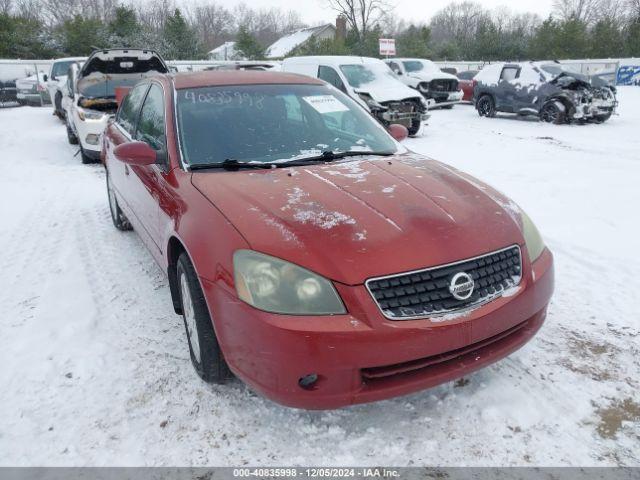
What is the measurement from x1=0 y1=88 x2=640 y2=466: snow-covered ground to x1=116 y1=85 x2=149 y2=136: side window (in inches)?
45.4

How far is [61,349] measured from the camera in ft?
10.2

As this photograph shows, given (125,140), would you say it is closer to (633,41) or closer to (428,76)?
(428,76)

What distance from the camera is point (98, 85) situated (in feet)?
30.5

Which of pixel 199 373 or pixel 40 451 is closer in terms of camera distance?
pixel 40 451

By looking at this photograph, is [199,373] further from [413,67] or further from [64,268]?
[413,67]

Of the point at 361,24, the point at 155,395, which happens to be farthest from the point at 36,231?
the point at 361,24

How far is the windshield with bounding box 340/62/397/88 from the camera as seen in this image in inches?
472

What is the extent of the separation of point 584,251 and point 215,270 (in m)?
3.61

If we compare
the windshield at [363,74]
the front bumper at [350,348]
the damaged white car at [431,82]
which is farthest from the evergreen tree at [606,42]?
the front bumper at [350,348]

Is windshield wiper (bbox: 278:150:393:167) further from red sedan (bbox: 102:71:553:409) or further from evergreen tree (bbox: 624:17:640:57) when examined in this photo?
evergreen tree (bbox: 624:17:640:57)

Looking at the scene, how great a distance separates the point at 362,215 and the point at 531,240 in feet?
3.19

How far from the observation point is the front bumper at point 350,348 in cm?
205

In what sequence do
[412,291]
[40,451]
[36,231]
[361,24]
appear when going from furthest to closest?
[361,24]
[36,231]
[40,451]
[412,291]

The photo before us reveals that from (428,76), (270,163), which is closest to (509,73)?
(428,76)
